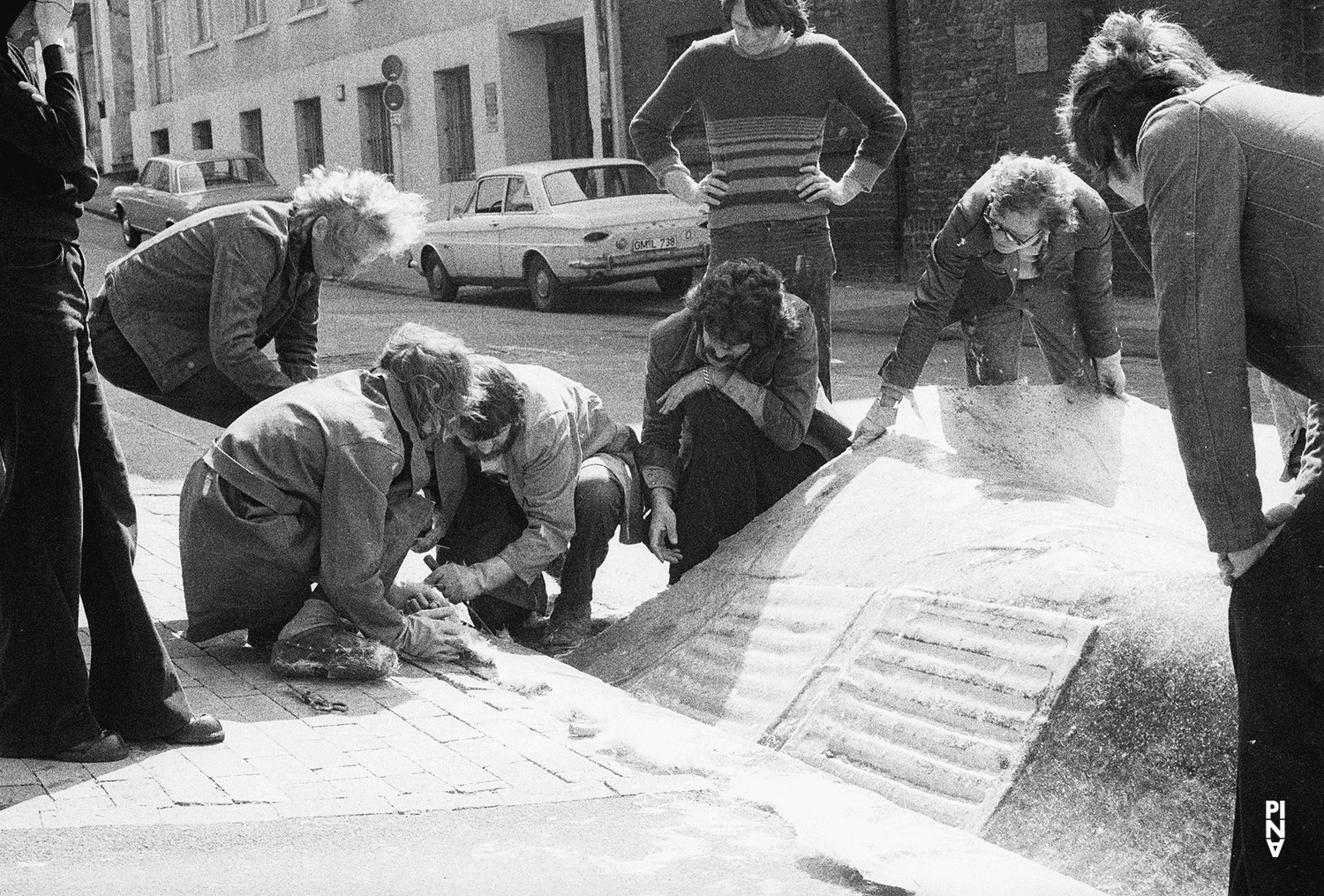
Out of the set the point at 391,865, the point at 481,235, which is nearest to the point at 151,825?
the point at 391,865

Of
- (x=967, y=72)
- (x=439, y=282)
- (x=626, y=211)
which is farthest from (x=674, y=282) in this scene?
(x=967, y=72)

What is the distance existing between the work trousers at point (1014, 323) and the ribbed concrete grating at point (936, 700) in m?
1.80

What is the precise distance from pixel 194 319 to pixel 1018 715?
3.19 metres

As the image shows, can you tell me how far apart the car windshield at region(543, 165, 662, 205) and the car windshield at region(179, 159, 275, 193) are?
889 centimetres

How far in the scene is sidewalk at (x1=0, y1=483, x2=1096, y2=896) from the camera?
10.9 ft

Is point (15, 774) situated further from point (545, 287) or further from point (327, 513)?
point (545, 287)

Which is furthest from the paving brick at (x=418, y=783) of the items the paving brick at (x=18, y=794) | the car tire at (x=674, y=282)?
the car tire at (x=674, y=282)

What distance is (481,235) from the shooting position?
17484 mm

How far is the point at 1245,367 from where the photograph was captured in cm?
257

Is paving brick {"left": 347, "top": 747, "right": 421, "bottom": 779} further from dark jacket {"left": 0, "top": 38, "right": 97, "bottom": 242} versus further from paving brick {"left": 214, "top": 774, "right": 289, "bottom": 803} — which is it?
dark jacket {"left": 0, "top": 38, "right": 97, "bottom": 242}

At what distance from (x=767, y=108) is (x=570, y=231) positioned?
33.6ft

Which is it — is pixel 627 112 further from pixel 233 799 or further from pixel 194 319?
pixel 233 799

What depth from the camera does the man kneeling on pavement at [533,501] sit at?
490 centimetres

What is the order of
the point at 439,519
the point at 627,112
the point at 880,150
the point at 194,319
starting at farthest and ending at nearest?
the point at 627,112 < the point at 880,150 < the point at 194,319 < the point at 439,519
